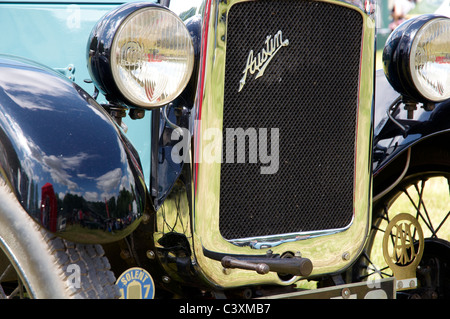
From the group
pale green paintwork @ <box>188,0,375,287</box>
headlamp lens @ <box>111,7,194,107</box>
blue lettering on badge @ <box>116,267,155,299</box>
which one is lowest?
blue lettering on badge @ <box>116,267,155,299</box>

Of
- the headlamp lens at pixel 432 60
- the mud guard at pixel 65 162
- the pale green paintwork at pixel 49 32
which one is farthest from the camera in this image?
the pale green paintwork at pixel 49 32

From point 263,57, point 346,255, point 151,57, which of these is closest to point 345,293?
point 346,255

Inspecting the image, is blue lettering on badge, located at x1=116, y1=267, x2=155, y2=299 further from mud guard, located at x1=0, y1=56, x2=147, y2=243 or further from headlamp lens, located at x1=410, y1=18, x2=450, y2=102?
headlamp lens, located at x1=410, y1=18, x2=450, y2=102

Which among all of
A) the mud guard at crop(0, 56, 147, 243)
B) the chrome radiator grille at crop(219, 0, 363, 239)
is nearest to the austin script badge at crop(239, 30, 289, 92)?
the chrome radiator grille at crop(219, 0, 363, 239)

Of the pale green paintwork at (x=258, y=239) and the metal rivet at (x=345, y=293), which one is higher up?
the pale green paintwork at (x=258, y=239)

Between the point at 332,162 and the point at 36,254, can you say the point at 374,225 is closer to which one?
the point at 332,162

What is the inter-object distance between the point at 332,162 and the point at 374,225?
0.60 m

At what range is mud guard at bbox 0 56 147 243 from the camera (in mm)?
1194

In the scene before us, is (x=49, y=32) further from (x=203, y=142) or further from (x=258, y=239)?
(x=258, y=239)

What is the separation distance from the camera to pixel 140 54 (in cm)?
134

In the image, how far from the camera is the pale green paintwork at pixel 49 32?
6.07ft

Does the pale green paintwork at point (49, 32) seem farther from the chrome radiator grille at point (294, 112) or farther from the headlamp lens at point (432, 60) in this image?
the headlamp lens at point (432, 60)

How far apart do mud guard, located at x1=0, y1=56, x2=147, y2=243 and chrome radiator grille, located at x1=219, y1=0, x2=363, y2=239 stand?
0.31m

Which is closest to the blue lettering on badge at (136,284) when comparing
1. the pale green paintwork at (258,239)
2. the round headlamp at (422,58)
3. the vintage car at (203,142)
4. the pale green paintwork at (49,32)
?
the vintage car at (203,142)
